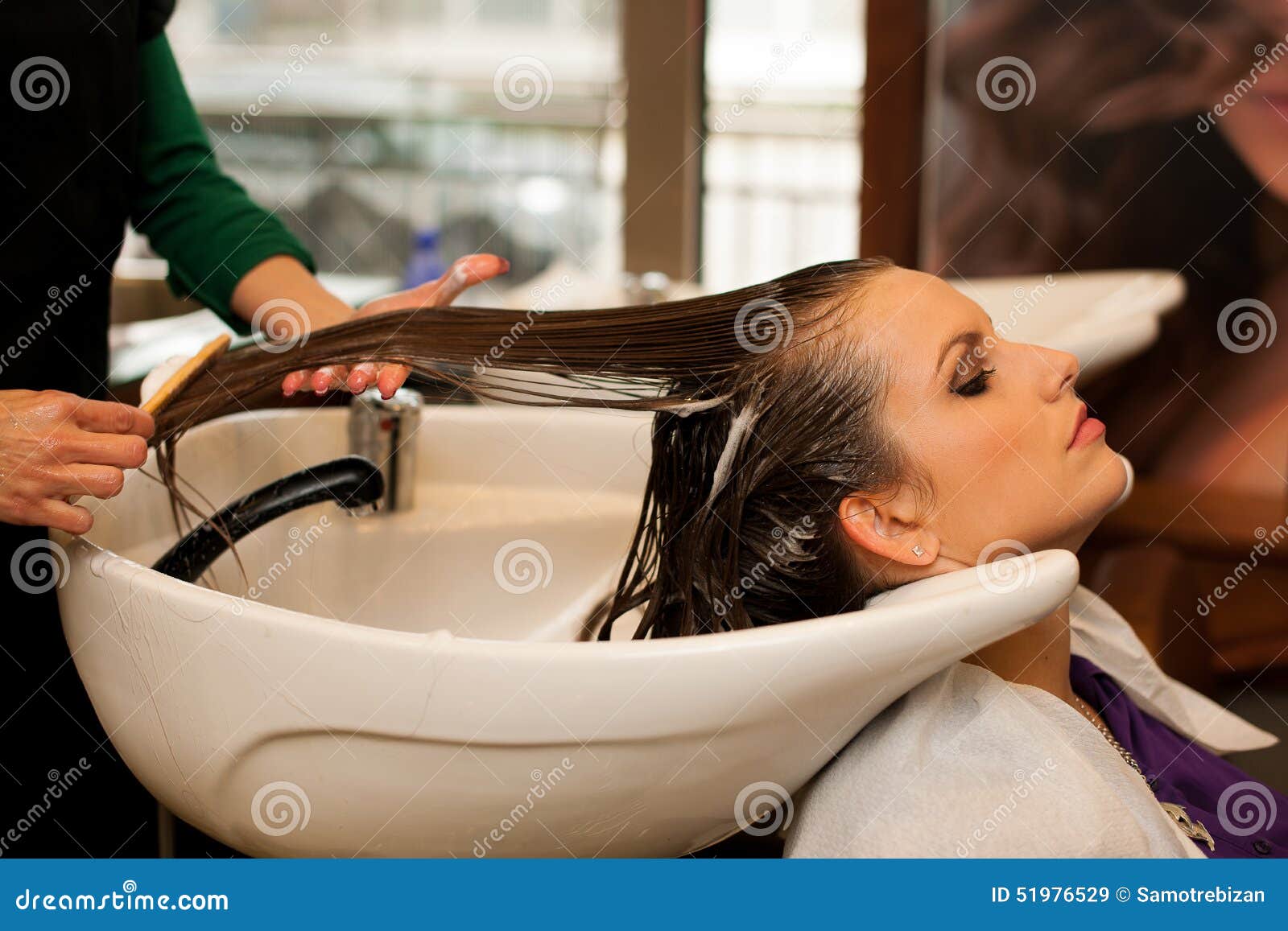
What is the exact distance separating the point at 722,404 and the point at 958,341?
7.3 inches

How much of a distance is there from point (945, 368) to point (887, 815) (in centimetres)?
33

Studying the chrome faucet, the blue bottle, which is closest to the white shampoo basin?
the chrome faucet

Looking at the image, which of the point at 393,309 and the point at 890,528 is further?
the point at 393,309

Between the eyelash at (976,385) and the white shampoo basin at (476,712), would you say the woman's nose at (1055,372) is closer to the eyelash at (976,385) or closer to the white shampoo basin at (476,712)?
the eyelash at (976,385)

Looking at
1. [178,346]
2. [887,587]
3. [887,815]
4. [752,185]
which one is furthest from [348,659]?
[752,185]

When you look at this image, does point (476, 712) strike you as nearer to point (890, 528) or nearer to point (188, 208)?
point (890, 528)

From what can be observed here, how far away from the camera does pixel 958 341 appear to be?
86 cm

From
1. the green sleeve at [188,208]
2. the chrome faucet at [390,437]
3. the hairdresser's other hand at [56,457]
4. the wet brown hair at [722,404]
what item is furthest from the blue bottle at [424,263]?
the hairdresser's other hand at [56,457]

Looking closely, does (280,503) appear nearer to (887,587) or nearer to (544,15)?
(887,587)

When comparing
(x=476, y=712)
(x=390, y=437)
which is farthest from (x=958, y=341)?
(x=390, y=437)

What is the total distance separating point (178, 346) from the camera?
1630 millimetres

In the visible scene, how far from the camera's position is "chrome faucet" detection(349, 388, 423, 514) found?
1146 millimetres

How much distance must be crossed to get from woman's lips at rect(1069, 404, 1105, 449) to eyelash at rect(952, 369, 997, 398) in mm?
77

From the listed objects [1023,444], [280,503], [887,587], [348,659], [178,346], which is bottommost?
[178,346]
